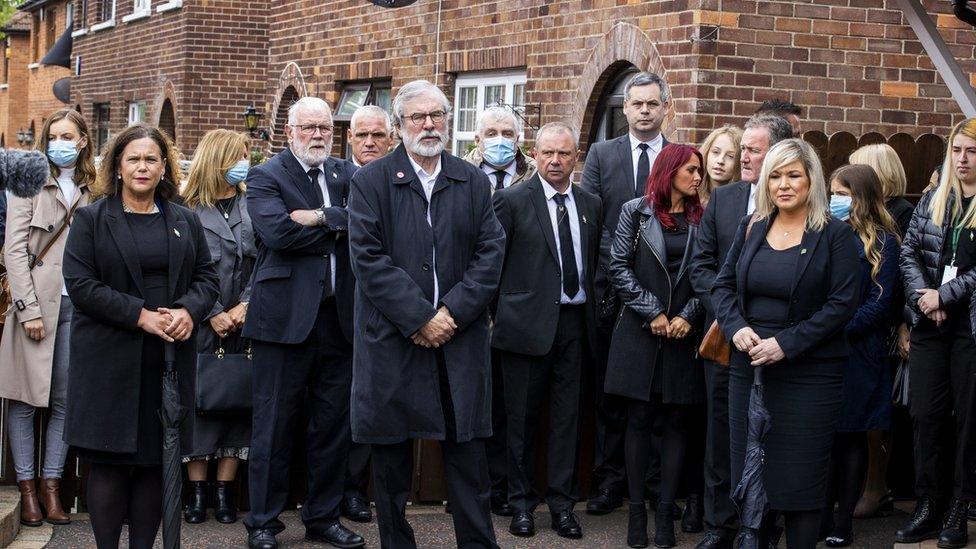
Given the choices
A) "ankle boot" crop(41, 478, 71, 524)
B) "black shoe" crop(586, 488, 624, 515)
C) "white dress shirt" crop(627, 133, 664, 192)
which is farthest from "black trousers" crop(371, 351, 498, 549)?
"white dress shirt" crop(627, 133, 664, 192)

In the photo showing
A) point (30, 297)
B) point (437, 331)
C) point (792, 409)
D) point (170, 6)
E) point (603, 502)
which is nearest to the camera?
point (437, 331)

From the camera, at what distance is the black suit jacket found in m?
7.57

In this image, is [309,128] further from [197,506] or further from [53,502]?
[53,502]

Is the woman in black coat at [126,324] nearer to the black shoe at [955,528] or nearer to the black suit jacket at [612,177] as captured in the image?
the black suit jacket at [612,177]

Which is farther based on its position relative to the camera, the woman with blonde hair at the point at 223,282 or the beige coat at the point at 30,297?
the woman with blonde hair at the point at 223,282

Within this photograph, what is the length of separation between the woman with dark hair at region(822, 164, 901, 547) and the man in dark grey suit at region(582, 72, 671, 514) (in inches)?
43.8

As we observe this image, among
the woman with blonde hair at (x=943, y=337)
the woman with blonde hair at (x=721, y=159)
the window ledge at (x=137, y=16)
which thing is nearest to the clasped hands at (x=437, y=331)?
the woman with blonde hair at (x=721, y=159)

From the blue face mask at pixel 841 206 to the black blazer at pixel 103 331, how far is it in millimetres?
3282

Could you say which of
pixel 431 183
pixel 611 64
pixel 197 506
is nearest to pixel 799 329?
pixel 431 183

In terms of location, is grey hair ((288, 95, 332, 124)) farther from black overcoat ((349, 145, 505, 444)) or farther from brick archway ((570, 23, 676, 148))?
brick archway ((570, 23, 676, 148))

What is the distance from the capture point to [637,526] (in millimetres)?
6926

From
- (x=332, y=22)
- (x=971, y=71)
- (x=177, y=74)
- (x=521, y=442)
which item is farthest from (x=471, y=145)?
(x=177, y=74)

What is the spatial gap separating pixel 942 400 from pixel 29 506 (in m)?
4.60

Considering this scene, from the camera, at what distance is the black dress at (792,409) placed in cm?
592
